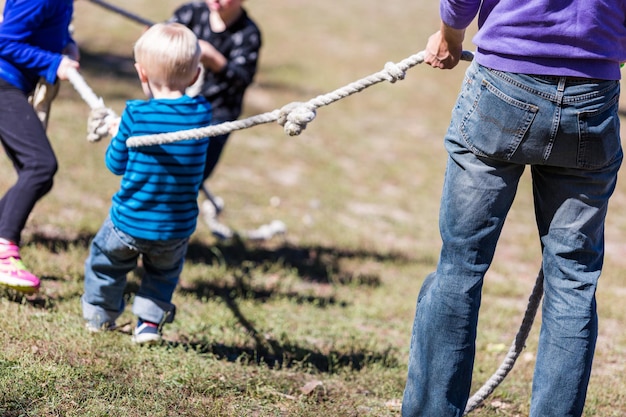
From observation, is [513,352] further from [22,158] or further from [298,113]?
[22,158]

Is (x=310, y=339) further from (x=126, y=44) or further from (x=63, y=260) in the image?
(x=126, y=44)

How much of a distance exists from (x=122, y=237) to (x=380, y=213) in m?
4.40

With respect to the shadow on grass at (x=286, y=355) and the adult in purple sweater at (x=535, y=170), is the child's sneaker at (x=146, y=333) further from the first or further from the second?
the adult in purple sweater at (x=535, y=170)

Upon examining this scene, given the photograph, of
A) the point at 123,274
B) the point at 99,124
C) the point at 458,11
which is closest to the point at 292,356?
the point at 123,274

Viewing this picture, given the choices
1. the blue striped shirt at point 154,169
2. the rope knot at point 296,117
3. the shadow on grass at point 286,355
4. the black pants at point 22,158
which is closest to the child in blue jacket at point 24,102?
the black pants at point 22,158

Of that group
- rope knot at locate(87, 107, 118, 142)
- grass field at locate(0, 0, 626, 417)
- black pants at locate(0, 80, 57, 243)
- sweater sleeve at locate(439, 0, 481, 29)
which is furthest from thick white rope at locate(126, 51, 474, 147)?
grass field at locate(0, 0, 626, 417)

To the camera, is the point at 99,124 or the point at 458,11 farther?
the point at 99,124

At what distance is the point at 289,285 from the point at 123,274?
1.79 meters

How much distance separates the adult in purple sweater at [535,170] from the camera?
251 centimetres

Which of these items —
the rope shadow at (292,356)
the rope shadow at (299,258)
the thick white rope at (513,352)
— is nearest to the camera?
the thick white rope at (513,352)

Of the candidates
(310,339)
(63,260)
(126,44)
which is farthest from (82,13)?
(310,339)

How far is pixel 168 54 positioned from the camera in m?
3.53

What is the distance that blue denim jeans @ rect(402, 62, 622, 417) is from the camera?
2535 mm

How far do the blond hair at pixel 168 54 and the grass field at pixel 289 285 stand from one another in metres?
1.19
